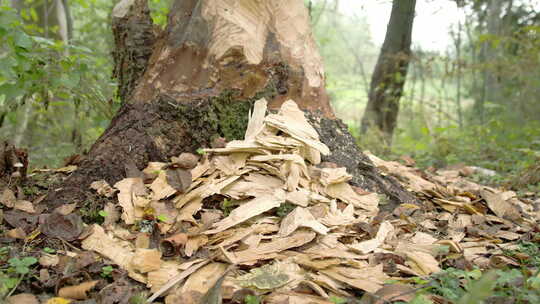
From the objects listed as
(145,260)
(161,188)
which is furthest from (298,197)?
(145,260)

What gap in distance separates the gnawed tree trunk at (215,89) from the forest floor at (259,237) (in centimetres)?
16

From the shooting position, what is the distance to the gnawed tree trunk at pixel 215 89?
2.69 meters

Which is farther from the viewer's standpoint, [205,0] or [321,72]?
[321,72]

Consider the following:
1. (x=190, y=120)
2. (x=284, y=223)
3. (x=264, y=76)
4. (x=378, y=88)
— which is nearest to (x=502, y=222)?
(x=284, y=223)

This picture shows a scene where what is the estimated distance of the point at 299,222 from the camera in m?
2.15

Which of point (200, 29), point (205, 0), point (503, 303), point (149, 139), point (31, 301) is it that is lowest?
point (31, 301)

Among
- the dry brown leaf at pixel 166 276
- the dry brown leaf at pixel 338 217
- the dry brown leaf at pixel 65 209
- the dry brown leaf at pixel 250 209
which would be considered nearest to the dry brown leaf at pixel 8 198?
the dry brown leaf at pixel 65 209

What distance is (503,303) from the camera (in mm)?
1542

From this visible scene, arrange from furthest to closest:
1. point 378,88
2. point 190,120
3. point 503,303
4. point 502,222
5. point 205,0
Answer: point 378,88 < point 205,0 < point 190,120 < point 502,222 < point 503,303

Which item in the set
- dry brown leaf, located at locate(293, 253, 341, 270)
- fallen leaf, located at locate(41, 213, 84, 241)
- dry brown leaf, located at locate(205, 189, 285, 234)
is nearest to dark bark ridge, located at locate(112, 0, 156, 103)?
fallen leaf, located at locate(41, 213, 84, 241)

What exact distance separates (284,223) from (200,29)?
1.51 meters

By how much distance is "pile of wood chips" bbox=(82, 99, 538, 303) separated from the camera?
71.9 inches

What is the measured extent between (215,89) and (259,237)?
1156 mm

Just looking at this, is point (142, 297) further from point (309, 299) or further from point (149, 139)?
point (149, 139)
